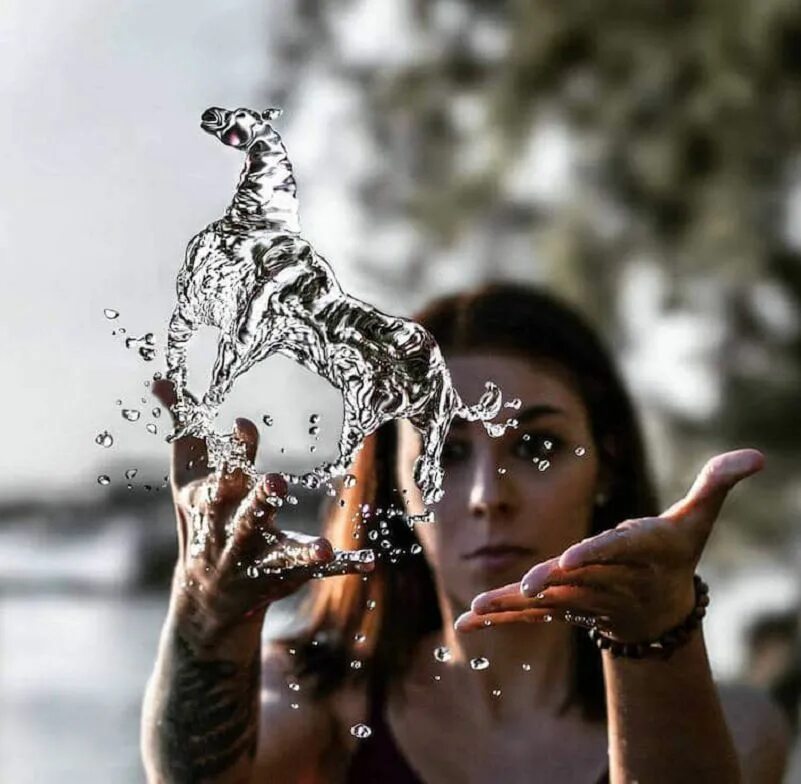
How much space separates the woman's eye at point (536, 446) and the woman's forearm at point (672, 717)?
193mm

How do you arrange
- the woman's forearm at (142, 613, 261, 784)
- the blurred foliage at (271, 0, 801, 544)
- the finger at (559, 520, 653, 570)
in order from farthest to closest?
the blurred foliage at (271, 0, 801, 544)
the woman's forearm at (142, 613, 261, 784)
the finger at (559, 520, 653, 570)

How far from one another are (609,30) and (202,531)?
5.97ft

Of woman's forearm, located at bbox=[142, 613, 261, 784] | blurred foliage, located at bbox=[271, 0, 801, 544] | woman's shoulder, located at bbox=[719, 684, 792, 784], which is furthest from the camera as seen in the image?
blurred foliage, located at bbox=[271, 0, 801, 544]

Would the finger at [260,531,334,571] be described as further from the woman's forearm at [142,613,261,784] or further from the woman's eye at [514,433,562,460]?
the woman's eye at [514,433,562,460]

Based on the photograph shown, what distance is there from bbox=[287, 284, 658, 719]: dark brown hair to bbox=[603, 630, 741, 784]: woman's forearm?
0.55 ft

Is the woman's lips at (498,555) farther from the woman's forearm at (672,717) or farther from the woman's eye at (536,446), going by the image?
the woman's forearm at (672,717)

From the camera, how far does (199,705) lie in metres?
0.53

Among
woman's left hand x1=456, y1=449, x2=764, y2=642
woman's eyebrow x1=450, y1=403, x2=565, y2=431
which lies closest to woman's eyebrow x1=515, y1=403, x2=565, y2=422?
woman's eyebrow x1=450, y1=403, x2=565, y2=431

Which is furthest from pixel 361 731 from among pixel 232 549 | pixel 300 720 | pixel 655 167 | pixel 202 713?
pixel 655 167

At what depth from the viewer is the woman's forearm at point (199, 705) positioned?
516mm

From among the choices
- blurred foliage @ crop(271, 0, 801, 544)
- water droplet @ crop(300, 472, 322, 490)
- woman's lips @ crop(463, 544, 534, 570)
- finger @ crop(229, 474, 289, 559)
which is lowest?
finger @ crop(229, 474, 289, 559)

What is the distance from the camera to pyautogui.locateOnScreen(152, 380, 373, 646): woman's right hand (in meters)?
0.42

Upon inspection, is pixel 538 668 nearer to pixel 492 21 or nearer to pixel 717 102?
pixel 717 102

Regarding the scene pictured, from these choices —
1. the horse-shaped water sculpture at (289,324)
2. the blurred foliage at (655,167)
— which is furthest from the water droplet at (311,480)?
the blurred foliage at (655,167)
